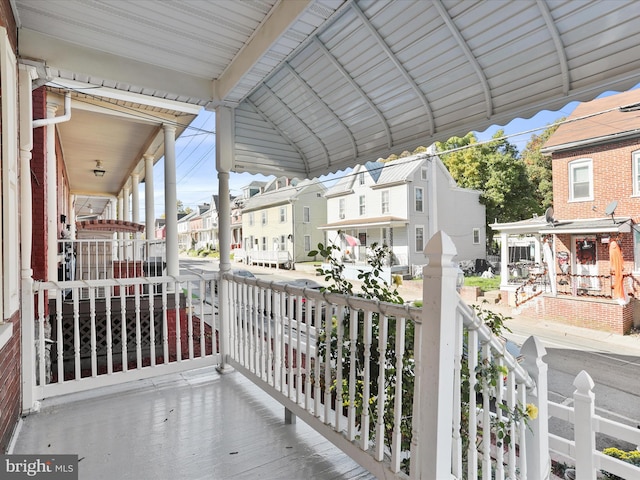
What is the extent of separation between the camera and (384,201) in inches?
450

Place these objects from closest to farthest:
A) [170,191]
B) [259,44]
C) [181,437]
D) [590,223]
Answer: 1. [181,437]
2. [259,44]
3. [590,223]
4. [170,191]

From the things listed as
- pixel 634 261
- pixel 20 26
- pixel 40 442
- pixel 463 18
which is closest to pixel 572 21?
pixel 463 18

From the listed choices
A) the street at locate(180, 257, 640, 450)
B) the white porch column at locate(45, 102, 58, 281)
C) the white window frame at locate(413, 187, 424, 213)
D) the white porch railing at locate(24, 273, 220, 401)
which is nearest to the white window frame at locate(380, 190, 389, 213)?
the white window frame at locate(413, 187, 424, 213)

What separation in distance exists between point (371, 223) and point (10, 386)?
32.5 feet

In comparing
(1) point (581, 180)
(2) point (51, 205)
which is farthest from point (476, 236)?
(2) point (51, 205)

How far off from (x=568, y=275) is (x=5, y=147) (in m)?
6.91

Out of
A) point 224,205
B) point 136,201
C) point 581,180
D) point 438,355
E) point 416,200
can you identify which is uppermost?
point 416,200

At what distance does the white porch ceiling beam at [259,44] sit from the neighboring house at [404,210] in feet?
11.1

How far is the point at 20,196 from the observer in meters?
2.17

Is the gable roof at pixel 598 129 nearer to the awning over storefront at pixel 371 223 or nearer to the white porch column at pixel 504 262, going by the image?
the white porch column at pixel 504 262

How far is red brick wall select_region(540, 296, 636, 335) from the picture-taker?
4848 millimetres

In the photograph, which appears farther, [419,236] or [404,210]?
[404,210]

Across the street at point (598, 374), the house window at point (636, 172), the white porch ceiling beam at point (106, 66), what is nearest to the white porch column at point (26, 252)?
the white porch ceiling beam at point (106, 66)

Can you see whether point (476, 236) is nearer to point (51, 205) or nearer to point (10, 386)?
point (10, 386)
